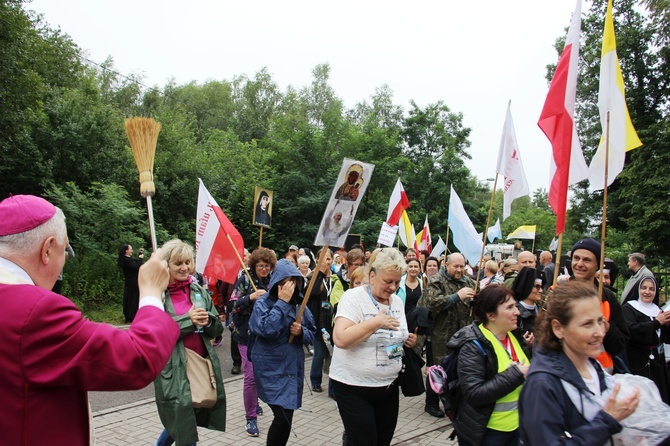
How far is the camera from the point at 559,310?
2562 mm

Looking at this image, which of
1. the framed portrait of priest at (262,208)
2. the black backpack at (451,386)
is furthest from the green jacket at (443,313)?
the framed portrait of priest at (262,208)

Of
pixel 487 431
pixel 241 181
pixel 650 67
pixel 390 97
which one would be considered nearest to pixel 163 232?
pixel 241 181

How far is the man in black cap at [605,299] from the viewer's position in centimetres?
381

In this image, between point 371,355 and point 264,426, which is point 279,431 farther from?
point 264,426

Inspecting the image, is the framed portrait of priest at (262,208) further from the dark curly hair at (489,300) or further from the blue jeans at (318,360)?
the dark curly hair at (489,300)

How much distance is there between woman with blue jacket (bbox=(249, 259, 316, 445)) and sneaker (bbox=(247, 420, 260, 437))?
1315 mm

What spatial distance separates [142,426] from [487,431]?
4.28m

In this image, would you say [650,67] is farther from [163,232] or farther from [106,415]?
[106,415]

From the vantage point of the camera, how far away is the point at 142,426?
5.95m

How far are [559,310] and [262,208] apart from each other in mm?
7042

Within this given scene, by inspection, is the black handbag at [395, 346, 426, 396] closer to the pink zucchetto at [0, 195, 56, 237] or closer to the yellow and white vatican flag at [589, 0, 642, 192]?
the yellow and white vatican flag at [589, 0, 642, 192]

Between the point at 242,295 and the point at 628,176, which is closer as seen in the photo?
the point at 242,295

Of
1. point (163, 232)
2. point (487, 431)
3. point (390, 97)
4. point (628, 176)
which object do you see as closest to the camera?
point (487, 431)

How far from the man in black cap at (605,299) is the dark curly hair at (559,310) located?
54.6 inches
